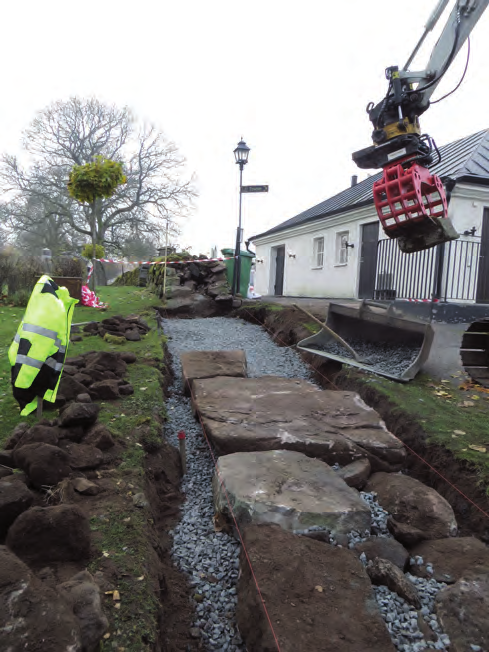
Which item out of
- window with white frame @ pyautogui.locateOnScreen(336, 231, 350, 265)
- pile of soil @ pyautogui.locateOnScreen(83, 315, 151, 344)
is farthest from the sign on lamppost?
pile of soil @ pyautogui.locateOnScreen(83, 315, 151, 344)

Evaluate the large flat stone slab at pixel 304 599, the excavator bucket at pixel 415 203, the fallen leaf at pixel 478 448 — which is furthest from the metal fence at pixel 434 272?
the large flat stone slab at pixel 304 599

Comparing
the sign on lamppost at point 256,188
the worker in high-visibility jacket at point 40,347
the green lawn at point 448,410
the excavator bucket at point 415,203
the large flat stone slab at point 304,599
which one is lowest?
the large flat stone slab at point 304,599

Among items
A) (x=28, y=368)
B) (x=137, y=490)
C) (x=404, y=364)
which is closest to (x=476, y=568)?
(x=137, y=490)

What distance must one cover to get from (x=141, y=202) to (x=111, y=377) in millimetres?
24433

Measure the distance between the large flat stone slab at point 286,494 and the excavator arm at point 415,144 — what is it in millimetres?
3455

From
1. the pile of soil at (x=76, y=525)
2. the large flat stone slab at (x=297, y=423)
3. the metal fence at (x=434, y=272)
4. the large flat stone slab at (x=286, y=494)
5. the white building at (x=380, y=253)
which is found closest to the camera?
the pile of soil at (x=76, y=525)

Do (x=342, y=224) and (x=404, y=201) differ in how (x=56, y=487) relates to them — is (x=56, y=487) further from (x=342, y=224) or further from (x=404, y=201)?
(x=342, y=224)

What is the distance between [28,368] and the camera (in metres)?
3.33

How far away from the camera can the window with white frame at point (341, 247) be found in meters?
15.7

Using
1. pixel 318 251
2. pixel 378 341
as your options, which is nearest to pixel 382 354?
pixel 378 341

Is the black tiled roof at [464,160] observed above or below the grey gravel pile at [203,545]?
above

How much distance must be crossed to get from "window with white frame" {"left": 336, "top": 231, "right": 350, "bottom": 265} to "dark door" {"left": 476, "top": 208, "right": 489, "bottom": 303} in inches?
191

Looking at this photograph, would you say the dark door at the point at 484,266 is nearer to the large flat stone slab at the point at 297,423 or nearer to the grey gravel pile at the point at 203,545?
the grey gravel pile at the point at 203,545

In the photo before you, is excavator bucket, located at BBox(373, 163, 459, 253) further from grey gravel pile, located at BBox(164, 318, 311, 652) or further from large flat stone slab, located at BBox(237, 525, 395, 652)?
large flat stone slab, located at BBox(237, 525, 395, 652)
